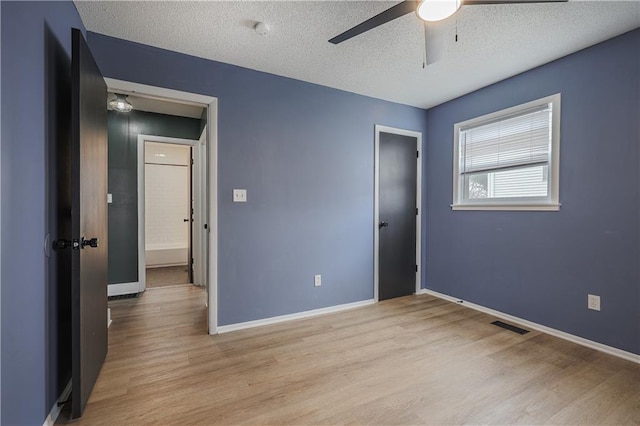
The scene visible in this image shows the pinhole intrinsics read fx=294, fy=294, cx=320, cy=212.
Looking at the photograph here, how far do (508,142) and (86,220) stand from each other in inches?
146

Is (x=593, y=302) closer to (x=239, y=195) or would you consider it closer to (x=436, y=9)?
(x=436, y=9)

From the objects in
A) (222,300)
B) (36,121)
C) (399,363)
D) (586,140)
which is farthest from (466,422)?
(36,121)

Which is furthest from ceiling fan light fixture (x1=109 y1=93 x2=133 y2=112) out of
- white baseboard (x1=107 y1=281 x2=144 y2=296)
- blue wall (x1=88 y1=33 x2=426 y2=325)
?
white baseboard (x1=107 y1=281 x2=144 y2=296)

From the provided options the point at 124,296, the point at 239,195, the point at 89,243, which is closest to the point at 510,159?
the point at 239,195

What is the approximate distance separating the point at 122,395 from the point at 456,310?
315 centimetres

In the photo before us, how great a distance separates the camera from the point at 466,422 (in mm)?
1583

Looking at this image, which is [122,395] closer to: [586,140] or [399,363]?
[399,363]

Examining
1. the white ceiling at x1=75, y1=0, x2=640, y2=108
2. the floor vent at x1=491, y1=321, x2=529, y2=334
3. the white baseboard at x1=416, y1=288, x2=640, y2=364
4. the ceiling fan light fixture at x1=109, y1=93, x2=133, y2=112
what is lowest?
the floor vent at x1=491, y1=321, x2=529, y2=334

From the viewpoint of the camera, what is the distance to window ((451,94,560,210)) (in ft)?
9.03

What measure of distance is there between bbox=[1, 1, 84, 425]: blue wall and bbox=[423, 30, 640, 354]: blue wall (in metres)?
3.70

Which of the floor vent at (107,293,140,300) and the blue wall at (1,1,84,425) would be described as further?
the floor vent at (107,293,140,300)

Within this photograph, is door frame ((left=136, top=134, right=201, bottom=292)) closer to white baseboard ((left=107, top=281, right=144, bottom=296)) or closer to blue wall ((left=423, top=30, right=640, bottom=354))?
white baseboard ((left=107, top=281, right=144, bottom=296))

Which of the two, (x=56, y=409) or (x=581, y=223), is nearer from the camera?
(x=56, y=409)

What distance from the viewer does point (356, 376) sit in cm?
202
